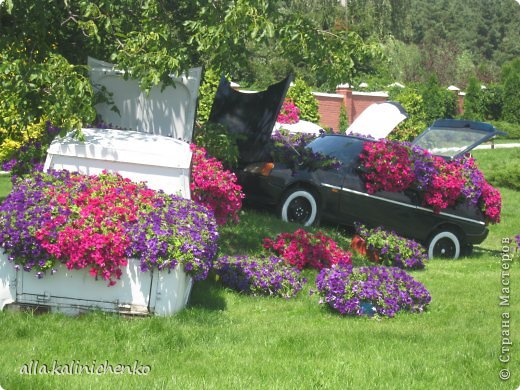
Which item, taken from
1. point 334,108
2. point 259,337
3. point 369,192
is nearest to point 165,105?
point 369,192

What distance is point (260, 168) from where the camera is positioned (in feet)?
39.9

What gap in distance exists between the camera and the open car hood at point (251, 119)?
12.1 m

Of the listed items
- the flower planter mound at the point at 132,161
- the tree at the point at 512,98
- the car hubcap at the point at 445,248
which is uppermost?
the tree at the point at 512,98

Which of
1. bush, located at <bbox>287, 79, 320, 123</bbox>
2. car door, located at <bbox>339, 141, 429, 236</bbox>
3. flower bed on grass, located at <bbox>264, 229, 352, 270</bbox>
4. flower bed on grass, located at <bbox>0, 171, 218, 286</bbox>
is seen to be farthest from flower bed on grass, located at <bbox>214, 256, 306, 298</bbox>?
bush, located at <bbox>287, 79, 320, 123</bbox>

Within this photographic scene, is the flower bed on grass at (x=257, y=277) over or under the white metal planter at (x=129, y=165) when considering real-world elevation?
under

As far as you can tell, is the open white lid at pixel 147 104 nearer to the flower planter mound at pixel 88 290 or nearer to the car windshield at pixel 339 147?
the car windshield at pixel 339 147

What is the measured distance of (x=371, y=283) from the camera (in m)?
7.53

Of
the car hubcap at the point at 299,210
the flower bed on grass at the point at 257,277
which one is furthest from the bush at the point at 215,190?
the car hubcap at the point at 299,210

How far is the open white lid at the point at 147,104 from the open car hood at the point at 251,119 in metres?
1.73

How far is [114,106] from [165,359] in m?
5.26

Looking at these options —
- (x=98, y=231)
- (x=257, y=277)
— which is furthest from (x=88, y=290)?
(x=257, y=277)

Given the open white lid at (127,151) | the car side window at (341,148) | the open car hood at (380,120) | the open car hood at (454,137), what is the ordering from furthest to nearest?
the open car hood at (380,120) < the open car hood at (454,137) < the car side window at (341,148) < the open white lid at (127,151)

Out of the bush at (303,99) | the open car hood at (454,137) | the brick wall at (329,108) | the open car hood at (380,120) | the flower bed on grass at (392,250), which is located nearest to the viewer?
the flower bed on grass at (392,250)

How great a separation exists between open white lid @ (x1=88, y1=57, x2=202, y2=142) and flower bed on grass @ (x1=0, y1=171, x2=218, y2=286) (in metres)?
3.40
